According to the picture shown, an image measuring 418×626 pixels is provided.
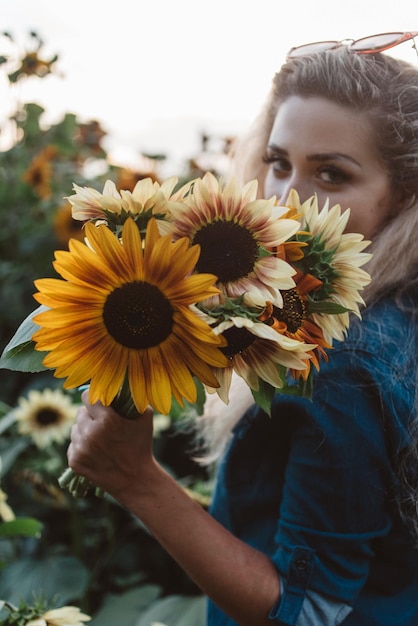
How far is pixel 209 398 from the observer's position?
115 centimetres

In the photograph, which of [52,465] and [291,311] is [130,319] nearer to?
[291,311]

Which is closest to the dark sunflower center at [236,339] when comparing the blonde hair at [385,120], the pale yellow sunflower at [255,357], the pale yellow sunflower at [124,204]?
the pale yellow sunflower at [255,357]

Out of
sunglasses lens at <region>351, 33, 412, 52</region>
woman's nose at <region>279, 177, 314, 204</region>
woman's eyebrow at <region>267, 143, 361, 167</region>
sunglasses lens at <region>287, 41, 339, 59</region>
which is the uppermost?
sunglasses lens at <region>351, 33, 412, 52</region>

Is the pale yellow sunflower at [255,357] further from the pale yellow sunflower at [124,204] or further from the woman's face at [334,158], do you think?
the woman's face at [334,158]

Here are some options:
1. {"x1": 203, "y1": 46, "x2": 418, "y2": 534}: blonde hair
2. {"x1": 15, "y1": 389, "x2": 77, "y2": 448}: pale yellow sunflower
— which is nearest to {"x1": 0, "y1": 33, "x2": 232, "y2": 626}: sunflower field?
{"x1": 15, "y1": 389, "x2": 77, "y2": 448}: pale yellow sunflower

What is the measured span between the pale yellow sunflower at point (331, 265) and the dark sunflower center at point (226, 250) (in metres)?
0.06

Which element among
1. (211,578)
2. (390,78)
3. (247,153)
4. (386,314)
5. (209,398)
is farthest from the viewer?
(247,153)

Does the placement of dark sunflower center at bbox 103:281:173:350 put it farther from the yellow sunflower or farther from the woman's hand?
the woman's hand

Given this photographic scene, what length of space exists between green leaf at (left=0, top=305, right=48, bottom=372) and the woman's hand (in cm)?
14

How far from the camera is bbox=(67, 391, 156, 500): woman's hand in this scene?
75cm

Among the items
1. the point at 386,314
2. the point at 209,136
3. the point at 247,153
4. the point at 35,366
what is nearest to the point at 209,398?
the point at 386,314

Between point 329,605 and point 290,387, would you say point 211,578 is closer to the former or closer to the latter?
point 329,605

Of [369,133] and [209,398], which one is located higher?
[369,133]

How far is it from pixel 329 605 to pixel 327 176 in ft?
1.71
